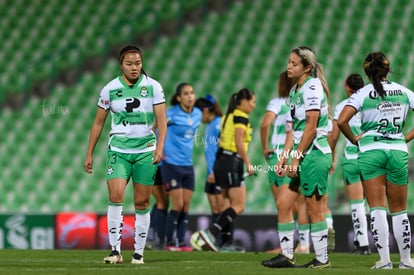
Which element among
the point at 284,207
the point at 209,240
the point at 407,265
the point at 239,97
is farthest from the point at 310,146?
the point at 209,240

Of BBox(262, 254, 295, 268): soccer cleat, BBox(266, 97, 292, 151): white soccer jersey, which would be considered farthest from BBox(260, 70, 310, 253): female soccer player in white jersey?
BBox(262, 254, 295, 268): soccer cleat

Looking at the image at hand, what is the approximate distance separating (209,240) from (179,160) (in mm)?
1210

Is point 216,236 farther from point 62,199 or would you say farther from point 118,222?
point 62,199

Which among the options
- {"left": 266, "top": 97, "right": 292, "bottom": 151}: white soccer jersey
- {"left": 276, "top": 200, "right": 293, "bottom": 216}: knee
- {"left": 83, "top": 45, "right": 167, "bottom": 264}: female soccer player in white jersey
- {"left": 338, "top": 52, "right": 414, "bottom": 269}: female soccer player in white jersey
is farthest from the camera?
{"left": 266, "top": 97, "right": 292, "bottom": 151}: white soccer jersey

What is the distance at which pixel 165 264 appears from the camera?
11.1m

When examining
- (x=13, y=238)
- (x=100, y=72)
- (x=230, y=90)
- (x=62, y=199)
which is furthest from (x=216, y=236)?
(x=100, y=72)

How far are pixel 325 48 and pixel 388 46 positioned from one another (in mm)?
1352

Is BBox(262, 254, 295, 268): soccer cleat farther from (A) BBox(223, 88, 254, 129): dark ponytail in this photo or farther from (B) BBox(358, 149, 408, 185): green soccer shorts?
(A) BBox(223, 88, 254, 129): dark ponytail

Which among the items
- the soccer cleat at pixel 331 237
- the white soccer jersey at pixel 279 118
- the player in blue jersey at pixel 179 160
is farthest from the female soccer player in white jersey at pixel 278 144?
the player in blue jersey at pixel 179 160

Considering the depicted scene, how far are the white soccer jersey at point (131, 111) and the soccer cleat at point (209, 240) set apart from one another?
13.9 feet

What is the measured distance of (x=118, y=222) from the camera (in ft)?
35.6

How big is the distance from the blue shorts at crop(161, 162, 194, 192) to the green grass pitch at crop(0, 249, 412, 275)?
1643mm

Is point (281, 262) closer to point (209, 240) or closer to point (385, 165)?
point (385, 165)

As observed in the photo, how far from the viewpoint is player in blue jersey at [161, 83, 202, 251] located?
15148mm
